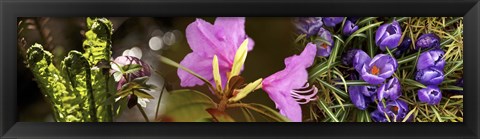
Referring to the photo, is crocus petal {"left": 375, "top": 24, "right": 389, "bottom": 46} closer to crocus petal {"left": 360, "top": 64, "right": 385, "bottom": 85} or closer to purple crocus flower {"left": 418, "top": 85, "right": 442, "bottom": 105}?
crocus petal {"left": 360, "top": 64, "right": 385, "bottom": 85}

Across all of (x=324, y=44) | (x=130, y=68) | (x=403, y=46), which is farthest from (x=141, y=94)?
(x=403, y=46)

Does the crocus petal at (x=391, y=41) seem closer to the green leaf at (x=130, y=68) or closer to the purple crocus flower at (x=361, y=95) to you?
the purple crocus flower at (x=361, y=95)

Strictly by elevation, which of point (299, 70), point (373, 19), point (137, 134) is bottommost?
point (137, 134)

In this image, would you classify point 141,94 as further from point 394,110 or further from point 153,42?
point 394,110

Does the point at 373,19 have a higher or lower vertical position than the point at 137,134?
higher
